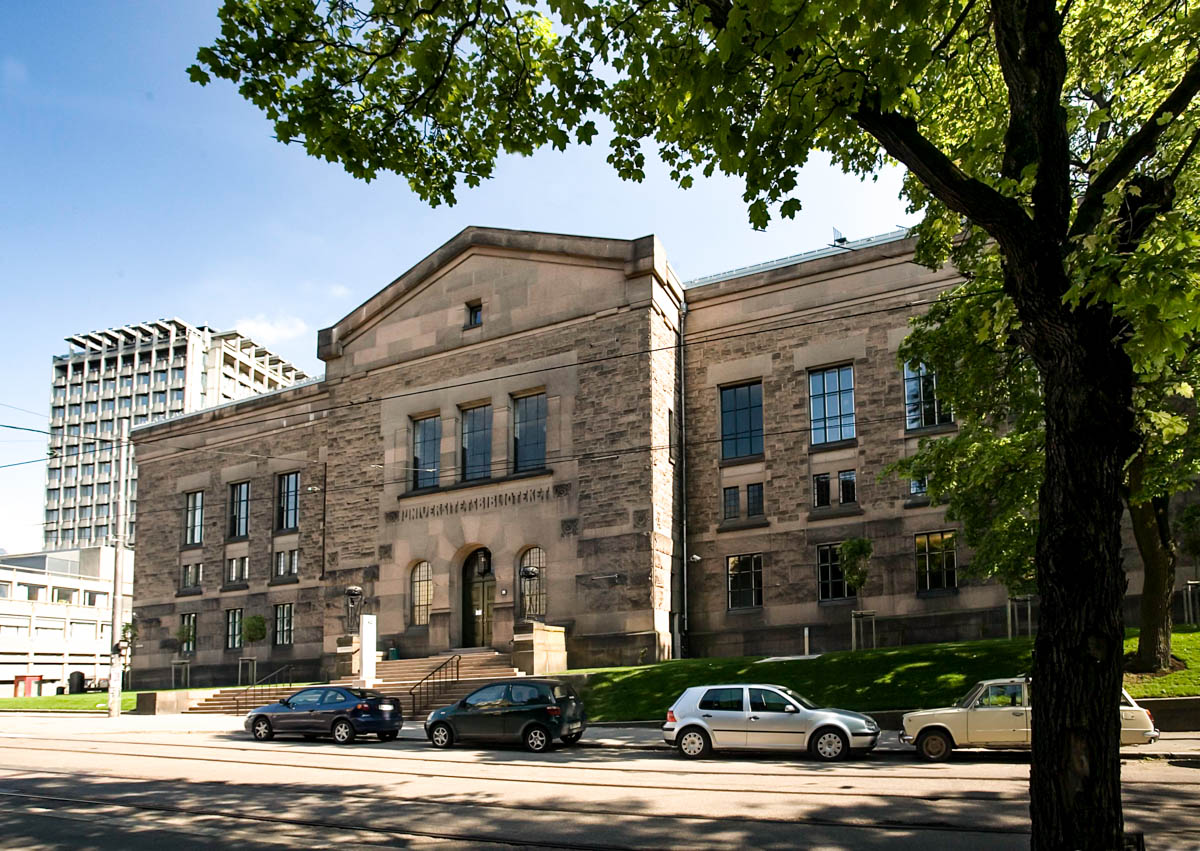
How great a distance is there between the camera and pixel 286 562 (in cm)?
4381

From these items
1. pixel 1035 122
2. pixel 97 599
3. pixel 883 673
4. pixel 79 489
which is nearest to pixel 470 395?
pixel 883 673

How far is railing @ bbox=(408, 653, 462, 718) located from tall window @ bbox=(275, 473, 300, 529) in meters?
14.7

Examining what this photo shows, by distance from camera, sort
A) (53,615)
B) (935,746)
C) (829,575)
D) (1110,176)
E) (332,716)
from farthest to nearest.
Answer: (53,615)
(829,575)
(332,716)
(935,746)
(1110,176)

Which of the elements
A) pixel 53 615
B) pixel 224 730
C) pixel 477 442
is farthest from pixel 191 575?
pixel 53 615

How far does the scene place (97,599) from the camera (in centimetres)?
9581

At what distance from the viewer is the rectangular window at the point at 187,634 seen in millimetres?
45312

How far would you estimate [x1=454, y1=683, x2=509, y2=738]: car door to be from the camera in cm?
2053

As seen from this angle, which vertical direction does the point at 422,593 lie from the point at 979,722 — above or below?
above

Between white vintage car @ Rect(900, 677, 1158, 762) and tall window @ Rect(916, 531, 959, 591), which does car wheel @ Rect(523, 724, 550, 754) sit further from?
tall window @ Rect(916, 531, 959, 591)

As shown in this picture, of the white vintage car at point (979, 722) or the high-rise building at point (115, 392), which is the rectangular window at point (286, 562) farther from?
the high-rise building at point (115, 392)

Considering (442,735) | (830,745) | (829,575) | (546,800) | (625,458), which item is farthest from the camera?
(625,458)

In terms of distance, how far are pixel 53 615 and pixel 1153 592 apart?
3528 inches

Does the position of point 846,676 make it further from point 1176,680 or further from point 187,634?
point 187,634

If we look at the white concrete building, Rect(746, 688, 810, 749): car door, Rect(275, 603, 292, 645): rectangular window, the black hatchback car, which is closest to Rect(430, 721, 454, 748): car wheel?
the black hatchback car
